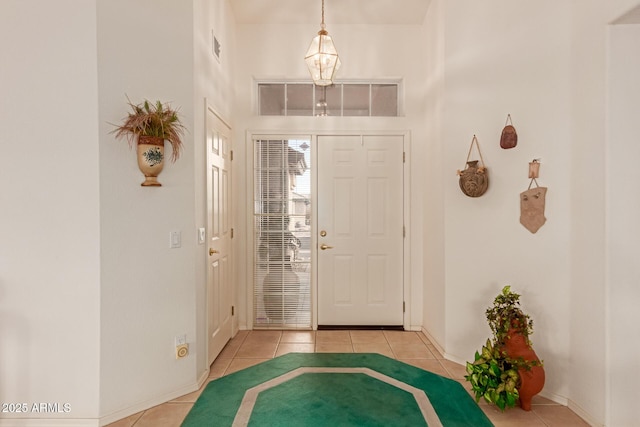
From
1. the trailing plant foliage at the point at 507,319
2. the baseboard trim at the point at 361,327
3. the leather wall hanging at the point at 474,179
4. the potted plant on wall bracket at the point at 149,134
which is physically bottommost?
the baseboard trim at the point at 361,327

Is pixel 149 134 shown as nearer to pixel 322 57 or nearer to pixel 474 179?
pixel 322 57

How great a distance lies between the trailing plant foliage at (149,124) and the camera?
2.09 metres

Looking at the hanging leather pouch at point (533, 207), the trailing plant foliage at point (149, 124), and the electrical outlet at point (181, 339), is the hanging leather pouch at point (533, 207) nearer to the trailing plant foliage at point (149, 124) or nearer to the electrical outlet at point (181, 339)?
the trailing plant foliage at point (149, 124)

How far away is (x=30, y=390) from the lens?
204 cm

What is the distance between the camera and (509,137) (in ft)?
8.34

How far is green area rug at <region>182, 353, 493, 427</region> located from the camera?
2.13 meters

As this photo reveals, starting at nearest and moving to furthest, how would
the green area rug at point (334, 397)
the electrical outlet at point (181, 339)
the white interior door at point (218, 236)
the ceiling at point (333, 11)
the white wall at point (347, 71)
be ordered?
the green area rug at point (334, 397)
the electrical outlet at point (181, 339)
the white interior door at point (218, 236)
the ceiling at point (333, 11)
the white wall at point (347, 71)

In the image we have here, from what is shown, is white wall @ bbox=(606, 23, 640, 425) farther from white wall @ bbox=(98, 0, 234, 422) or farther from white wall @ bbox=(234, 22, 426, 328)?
white wall @ bbox=(98, 0, 234, 422)

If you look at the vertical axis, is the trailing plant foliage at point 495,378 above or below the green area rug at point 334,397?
above

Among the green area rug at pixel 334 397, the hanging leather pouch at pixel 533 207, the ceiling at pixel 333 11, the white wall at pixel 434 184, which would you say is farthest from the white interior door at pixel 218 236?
the hanging leather pouch at pixel 533 207

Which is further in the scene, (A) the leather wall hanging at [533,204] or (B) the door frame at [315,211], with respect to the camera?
(B) the door frame at [315,211]

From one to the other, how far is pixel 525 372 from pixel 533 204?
1.17 meters

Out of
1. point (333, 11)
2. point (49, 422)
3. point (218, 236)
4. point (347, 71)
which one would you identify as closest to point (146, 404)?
point (49, 422)

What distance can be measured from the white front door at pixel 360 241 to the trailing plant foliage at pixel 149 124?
1.77m
